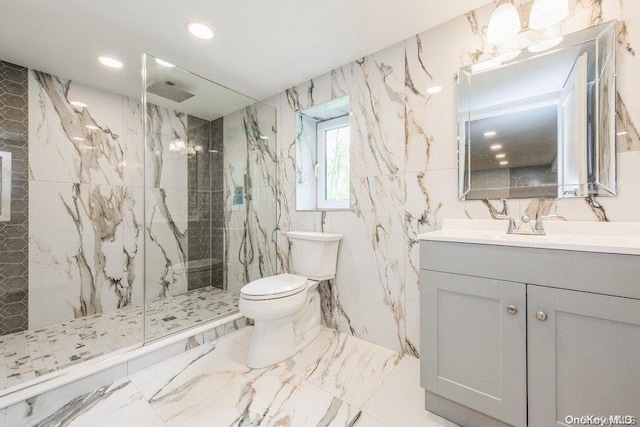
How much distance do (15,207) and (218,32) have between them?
A: 2065 millimetres

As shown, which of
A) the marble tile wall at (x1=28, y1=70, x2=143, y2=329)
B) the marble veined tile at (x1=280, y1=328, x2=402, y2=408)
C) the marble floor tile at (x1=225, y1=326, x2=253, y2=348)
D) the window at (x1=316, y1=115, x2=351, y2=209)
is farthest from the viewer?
the window at (x1=316, y1=115, x2=351, y2=209)

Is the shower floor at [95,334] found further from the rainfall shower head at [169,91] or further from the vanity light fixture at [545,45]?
the vanity light fixture at [545,45]

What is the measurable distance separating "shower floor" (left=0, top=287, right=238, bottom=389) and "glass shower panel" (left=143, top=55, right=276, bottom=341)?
0.02 m

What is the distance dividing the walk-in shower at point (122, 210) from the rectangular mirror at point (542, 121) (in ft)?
5.60

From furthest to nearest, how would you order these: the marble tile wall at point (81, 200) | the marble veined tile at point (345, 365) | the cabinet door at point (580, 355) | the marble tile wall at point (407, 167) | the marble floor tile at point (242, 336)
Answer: the marble tile wall at point (81, 200) → the marble floor tile at point (242, 336) → the marble veined tile at point (345, 365) → the marble tile wall at point (407, 167) → the cabinet door at point (580, 355)

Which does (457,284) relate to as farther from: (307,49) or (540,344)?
(307,49)

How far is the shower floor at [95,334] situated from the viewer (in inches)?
60.1

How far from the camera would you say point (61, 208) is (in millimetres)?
2188

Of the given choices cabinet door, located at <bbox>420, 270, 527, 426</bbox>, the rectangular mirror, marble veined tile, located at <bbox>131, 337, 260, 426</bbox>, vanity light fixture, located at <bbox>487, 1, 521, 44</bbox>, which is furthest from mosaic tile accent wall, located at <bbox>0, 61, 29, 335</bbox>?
vanity light fixture, located at <bbox>487, 1, 521, 44</bbox>

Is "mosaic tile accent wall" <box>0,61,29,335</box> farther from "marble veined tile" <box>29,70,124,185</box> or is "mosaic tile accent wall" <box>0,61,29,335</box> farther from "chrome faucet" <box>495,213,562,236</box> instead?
"chrome faucet" <box>495,213,562,236</box>

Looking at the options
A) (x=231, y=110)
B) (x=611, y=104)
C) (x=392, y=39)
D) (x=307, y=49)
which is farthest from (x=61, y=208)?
(x=611, y=104)

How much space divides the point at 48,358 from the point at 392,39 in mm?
2990

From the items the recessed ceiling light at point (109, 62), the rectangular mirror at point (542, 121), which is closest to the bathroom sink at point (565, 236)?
the rectangular mirror at point (542, 121)

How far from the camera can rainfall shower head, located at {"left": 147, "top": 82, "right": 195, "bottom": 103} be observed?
191cm
